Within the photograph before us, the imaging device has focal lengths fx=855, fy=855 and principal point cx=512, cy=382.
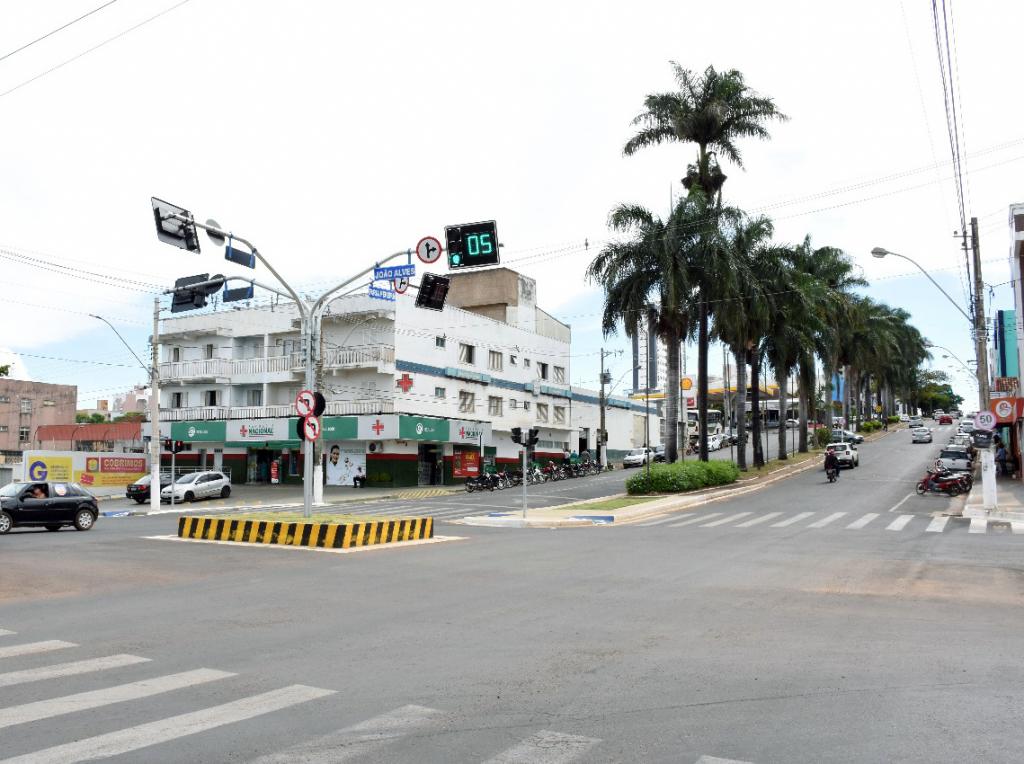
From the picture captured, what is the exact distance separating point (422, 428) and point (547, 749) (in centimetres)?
4404

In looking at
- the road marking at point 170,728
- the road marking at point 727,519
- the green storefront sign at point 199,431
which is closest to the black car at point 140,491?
the green storefront sign at point 199,431

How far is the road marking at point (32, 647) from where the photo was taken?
8016mm

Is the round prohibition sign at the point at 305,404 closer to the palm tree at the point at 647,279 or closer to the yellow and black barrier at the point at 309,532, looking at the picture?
the yellow and black barrier at the point at 309,532

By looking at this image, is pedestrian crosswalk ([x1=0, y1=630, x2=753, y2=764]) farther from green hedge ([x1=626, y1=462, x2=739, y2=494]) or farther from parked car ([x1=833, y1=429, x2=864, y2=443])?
parked car ([x1=833, y1=429, x2=864, y2=443])

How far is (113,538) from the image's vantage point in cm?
2155

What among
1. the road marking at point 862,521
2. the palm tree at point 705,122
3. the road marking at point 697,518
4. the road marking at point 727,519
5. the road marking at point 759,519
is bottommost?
the road marking at point 697,518

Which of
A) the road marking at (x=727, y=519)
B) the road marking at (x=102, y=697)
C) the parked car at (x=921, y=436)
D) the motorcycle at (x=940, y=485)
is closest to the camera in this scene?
the road marking at (x=102, y=697)

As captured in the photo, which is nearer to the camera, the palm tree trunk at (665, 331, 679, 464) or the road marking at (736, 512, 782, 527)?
the road marking at (736, 512, 782, 527)

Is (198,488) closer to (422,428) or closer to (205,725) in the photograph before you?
(422,428)

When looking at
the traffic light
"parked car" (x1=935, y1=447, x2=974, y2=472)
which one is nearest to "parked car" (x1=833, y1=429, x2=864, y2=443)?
"parked car" (x1=935, y1=447, x2=974, y2=472)

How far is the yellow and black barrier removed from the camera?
726 inches

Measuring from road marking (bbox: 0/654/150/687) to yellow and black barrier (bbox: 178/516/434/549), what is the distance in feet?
34.2

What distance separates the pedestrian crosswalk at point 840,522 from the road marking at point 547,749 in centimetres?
1897

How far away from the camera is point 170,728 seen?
5684 mm
